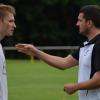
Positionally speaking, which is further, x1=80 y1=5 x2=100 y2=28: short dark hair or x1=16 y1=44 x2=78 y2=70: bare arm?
x1=16 y1=44 x2=78 y2=70: bare arm

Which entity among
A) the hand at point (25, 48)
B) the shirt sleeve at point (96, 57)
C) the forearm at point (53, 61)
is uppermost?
the shirt sleeve at point (96, 57)

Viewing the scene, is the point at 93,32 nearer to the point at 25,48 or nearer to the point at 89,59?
the point at 89,59

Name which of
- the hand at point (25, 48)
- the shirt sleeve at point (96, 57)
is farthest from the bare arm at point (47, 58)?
the shirt sleeve at point (96, 57)

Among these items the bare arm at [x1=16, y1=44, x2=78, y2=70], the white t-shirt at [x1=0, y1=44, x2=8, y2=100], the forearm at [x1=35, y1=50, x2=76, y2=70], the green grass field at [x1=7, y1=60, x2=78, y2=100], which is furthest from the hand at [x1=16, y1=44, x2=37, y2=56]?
the green grass field at [x1=7, y1=60, x2=78, y2=100]

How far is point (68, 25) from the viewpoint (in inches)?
2005

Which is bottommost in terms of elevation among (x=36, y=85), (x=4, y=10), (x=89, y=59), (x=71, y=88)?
(x=36, y=85)

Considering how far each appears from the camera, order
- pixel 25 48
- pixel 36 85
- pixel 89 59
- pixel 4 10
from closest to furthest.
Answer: pixel 89 59
pixel 4 10
pixel 25 48
pixel 36 85

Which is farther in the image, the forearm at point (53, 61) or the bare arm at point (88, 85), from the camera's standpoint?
the forearm at point (53, 61)

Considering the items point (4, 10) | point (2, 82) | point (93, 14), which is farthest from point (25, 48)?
point (93, 14)

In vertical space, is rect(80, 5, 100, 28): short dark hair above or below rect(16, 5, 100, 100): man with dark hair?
above

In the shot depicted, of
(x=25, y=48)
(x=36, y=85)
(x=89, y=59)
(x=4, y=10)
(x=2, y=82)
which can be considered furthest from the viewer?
(x=36, y=85)

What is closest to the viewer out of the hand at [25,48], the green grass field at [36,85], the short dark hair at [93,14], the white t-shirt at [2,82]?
the white t-shirt at [2,82]

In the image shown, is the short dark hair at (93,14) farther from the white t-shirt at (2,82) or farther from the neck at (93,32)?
the white t-shirt at (2,82)

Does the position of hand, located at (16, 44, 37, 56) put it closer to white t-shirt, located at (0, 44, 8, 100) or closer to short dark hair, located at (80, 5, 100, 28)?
white t-shirt, located at (0, 44, 8, 100)
